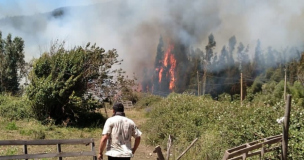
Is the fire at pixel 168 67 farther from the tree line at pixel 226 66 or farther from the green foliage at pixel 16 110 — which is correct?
the green foliage at pixel 16 110

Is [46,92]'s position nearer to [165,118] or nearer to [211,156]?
[165,118]

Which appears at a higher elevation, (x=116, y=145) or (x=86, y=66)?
(x=86, y=66)

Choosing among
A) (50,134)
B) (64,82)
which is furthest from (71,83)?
(50,134)

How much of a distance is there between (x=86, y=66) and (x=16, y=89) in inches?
951

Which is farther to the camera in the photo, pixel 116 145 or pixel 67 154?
pixel 67 154

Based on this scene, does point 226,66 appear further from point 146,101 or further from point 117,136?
point 117,136

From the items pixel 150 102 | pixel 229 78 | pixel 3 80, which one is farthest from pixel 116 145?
pixel 229 78

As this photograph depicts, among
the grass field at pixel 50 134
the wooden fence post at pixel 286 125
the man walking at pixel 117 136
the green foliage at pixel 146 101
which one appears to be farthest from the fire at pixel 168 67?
the man walking at pixel 117 136

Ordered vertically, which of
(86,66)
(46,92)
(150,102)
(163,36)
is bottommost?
(150,102)

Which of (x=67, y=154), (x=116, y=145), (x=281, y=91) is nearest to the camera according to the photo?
(x=116, y=145)

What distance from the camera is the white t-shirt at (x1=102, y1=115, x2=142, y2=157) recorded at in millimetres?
5078

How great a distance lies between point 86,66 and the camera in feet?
63.9

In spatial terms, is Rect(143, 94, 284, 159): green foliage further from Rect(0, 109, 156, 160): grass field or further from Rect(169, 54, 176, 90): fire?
Rect(169, 54, 176, 90): fire

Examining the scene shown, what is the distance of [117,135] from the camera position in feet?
16.7
